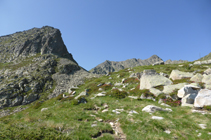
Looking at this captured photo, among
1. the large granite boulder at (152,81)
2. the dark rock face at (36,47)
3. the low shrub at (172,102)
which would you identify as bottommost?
the low shrub at (172,102)

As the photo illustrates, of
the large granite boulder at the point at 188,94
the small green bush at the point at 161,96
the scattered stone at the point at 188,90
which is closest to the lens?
the large granite boulder at the point at 188,94

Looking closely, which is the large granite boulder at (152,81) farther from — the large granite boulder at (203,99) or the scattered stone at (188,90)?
the large granite boulder at (203,99)

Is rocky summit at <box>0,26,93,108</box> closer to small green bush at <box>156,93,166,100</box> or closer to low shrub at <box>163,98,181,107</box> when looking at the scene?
small green bush at <box>156,93,166,100</box>

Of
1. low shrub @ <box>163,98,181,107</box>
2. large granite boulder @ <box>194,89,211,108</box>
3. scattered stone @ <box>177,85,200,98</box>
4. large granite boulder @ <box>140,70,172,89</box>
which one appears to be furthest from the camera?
Answer: large granite boulder @ <box>140,70,172,89</box>

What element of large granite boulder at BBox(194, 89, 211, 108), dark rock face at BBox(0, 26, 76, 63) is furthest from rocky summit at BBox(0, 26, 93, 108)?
large granite boulder at BBox(194, 89, 211, 108)

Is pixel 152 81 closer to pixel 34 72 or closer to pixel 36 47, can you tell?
pixel 34 72

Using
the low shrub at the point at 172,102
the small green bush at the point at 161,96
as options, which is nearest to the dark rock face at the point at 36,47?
the small green bush at the point at 161,96

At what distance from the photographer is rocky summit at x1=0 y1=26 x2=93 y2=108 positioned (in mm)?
52719

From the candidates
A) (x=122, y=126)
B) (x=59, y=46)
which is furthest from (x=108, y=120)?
(x=59, y=46)

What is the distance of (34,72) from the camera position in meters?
70.6

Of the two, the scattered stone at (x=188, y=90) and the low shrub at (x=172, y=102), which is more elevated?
the scattered stone at (x=188, y=90)

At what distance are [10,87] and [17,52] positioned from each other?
6397cm

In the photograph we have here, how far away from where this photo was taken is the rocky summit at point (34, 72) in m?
52.7

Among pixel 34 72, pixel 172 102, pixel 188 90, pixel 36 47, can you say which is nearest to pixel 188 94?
pixel 188 90
